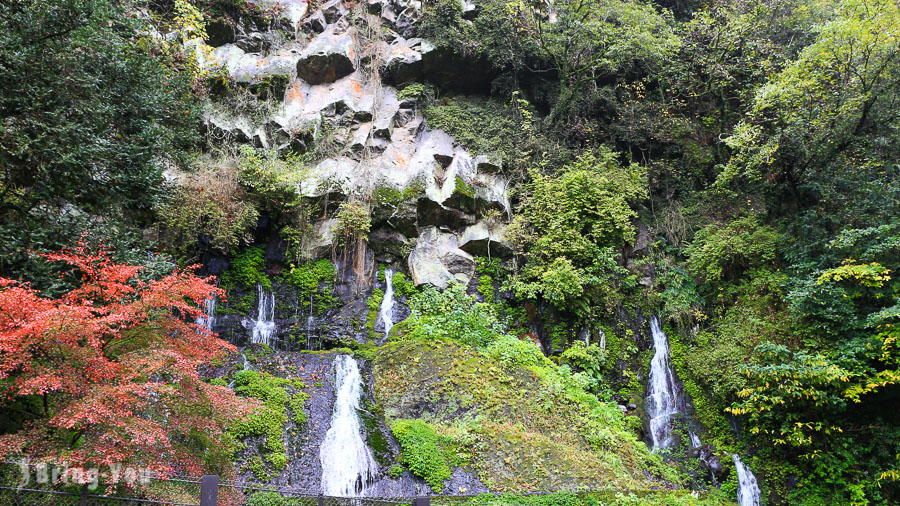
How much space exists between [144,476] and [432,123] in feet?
45.8

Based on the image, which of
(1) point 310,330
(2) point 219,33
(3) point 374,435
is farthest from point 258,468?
(2) point 219,33

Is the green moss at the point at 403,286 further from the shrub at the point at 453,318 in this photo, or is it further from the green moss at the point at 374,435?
the green moss at the point at 374,435

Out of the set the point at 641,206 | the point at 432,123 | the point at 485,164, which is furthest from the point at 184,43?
the point at 641,206

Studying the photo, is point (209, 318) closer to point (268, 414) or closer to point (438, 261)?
point (268, 414)

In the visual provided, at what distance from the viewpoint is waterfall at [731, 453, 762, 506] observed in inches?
389

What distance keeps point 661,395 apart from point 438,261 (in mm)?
7285

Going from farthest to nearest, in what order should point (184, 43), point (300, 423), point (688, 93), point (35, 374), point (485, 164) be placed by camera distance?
point (688, 93) → point (485, 164) → point (184, 43) → point (300, 423) → point (35, 374)

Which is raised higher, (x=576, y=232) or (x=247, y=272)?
(x=576, y=232)

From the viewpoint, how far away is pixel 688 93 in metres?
16.5

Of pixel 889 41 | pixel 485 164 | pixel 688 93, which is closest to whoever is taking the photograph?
pixel 889 41

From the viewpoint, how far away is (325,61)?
54.6 ft

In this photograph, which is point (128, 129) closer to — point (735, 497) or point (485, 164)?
point (485, 164)

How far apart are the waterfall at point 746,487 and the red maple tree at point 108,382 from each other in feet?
35.1

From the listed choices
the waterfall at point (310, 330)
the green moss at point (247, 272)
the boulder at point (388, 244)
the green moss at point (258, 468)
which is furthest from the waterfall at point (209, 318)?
the green moss at point (258, 468)
